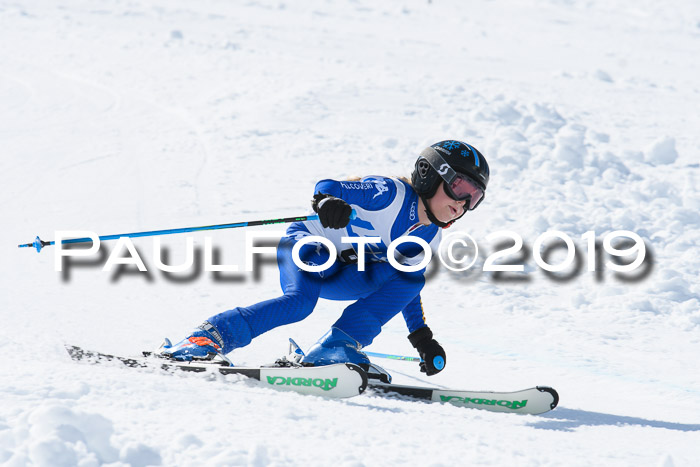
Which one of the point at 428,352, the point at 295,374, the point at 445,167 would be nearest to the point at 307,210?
the point at 428,352

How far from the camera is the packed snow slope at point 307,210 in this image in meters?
2.23

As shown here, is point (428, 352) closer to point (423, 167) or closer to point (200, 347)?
point (423, 167)

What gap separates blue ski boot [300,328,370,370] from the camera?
314 centimetres

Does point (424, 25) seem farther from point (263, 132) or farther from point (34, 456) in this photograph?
point (34, 456)

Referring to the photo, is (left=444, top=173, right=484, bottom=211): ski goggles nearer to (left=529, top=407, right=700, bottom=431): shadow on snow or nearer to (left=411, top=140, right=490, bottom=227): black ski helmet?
(left=411, top=140, right=490, bottom=227): black ski helmet

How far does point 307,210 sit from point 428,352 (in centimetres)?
342

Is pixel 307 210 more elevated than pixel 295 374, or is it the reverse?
pixel 307 210

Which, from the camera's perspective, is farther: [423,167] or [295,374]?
[423,167]

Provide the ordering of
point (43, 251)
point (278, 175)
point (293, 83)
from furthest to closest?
point (293, 83) < point (278, 175) < point (43, 251)

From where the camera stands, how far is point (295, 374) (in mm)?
3016

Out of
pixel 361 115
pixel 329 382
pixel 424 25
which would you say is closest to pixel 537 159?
pixel 361 115

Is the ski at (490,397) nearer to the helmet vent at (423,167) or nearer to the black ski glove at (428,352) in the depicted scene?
the black ski glove at (428,352)

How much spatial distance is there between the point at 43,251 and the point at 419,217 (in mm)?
3203

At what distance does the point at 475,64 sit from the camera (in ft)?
44.2
